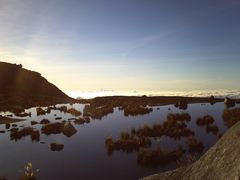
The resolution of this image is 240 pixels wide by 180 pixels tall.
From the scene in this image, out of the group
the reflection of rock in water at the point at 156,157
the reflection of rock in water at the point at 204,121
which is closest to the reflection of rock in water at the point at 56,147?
the reflection of rock in water at the point at 156,157

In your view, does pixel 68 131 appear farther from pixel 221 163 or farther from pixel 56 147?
pixel 221 163

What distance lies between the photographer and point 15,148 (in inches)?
1363

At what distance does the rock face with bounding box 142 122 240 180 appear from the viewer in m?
8.60

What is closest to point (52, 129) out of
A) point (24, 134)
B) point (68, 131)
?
point (68, 131)

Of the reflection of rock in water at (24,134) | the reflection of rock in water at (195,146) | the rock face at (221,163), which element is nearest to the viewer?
the rock face at (221,163)

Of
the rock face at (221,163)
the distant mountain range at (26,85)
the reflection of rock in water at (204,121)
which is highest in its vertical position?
the distant mountain range at (26,85)

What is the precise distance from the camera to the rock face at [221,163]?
860cm

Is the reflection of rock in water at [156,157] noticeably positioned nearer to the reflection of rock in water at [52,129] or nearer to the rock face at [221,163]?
the rock face at [221,163]

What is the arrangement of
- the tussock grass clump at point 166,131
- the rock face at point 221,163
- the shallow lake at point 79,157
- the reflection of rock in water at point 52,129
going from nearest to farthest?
the rock face at point 221,163 → the shallow lake at point 79,157 → the tussock grass clump at point 166,131 → the reflection of rock in water at point 52,129

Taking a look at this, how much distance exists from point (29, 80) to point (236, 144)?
141981 millimetres

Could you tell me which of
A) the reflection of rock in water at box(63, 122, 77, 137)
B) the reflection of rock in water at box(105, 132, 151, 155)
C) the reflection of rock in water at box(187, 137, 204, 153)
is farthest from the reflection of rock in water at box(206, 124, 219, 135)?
the reflection of rock in water at box(63, 122, 77, 137)

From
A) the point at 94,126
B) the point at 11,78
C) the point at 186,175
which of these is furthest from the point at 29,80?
the point at 186,175

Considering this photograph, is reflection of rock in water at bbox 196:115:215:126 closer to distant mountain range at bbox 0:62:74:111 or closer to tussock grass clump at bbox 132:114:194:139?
tussock grass clump at bbox 132:114:194:139

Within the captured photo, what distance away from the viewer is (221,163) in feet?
30.3
